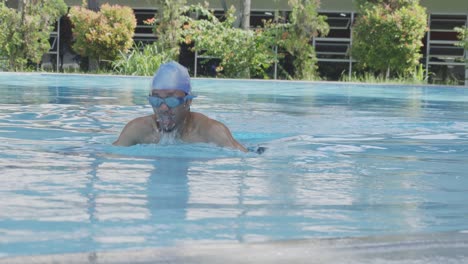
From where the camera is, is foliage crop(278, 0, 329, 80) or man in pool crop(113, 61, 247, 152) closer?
man in pool crop(113, 61, 247, 152)

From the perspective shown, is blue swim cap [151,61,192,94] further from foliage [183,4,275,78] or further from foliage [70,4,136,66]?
foliage [70,4,136,66]

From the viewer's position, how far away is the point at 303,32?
23.1m

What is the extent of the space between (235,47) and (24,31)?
5.80 meters

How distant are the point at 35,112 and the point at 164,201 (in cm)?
705

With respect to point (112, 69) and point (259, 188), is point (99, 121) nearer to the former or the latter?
point (259, 188)

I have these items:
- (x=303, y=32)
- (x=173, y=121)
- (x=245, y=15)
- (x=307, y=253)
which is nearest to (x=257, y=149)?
(x=173, y=121)

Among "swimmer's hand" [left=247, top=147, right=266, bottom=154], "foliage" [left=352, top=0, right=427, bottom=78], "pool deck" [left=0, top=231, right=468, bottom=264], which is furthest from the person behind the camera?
"foliage" [left=352, top=0, right=427, bottom=78]

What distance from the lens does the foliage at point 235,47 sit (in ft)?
76.5

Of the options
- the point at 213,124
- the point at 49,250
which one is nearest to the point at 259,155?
the point at 213,124

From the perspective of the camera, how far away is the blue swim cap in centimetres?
624

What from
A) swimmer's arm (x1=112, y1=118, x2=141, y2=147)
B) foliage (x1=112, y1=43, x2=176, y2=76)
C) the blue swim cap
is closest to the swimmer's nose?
the blue swim cap

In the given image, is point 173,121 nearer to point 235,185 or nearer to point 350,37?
point 235,185

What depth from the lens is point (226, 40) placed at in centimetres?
2358

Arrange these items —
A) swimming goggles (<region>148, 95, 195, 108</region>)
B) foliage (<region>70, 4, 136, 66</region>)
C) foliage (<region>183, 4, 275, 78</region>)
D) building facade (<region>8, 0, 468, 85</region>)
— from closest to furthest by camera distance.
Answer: swimming goggles (<region>148, 95, 195, 108</region>), foliage (<region>183, 4, 275, 78</region>), foliage (<region>70, 4, 136, 66</region>), building facade (<region>8, 0, 468, 85</region>)
